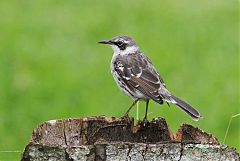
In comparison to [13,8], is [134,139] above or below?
below

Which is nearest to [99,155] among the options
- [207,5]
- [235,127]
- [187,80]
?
[235,127]

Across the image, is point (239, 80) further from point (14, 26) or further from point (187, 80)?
point (14, 26)

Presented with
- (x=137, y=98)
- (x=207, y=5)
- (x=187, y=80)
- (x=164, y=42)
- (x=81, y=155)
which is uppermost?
(x=207, y=5)

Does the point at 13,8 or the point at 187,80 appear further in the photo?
the point at 13,8

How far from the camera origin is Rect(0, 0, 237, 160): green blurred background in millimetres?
12211

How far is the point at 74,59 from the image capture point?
47.0 feet

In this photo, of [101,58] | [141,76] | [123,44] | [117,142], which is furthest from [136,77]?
[101,58]

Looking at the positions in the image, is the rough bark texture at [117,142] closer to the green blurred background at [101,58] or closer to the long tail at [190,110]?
the long tail at [190,110]

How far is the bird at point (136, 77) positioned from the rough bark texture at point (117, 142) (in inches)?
60.9

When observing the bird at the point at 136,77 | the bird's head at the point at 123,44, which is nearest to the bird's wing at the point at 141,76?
the bird at the point at 136,77

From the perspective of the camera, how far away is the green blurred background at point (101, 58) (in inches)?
481

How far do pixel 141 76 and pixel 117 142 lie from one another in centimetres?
334

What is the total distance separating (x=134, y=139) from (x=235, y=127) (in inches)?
230

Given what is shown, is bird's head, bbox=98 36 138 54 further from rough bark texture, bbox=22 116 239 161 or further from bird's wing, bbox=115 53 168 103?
rough bark texture, bbox=22 116 239 161
